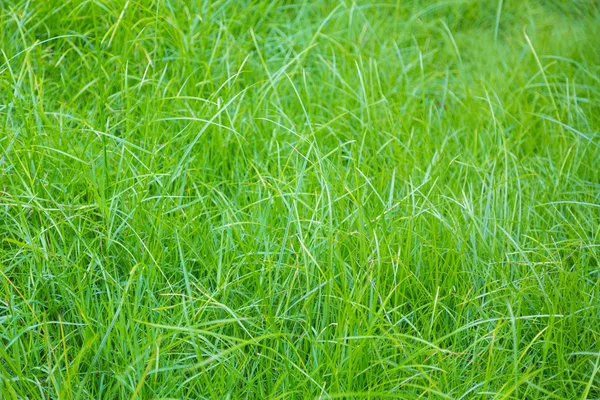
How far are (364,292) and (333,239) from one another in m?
0.19

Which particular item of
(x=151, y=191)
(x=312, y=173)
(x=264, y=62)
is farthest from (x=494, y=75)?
(x=151, y=191)

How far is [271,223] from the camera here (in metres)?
2.28

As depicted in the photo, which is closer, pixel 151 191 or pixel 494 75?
pixel 151 191

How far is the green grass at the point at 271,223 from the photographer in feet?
6.18

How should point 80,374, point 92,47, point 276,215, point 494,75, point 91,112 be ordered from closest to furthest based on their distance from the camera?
1. point 80,374
2. point 276,215
3. point 91,112
4. point 92,47
5. point 494,75

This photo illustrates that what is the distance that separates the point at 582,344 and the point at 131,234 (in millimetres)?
1456

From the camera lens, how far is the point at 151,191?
94.8 inches

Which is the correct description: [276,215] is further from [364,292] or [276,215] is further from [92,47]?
[92,47]

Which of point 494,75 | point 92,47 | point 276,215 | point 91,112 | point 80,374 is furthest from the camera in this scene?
point 494,75

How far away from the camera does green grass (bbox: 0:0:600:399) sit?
1.88 meters

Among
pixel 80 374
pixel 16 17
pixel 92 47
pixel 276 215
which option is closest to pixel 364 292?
pixel 276 215

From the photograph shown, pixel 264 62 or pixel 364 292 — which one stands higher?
pixel 264 62

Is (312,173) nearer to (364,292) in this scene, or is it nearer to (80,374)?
(364,292)

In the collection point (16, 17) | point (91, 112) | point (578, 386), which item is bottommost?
point (578, 386)
